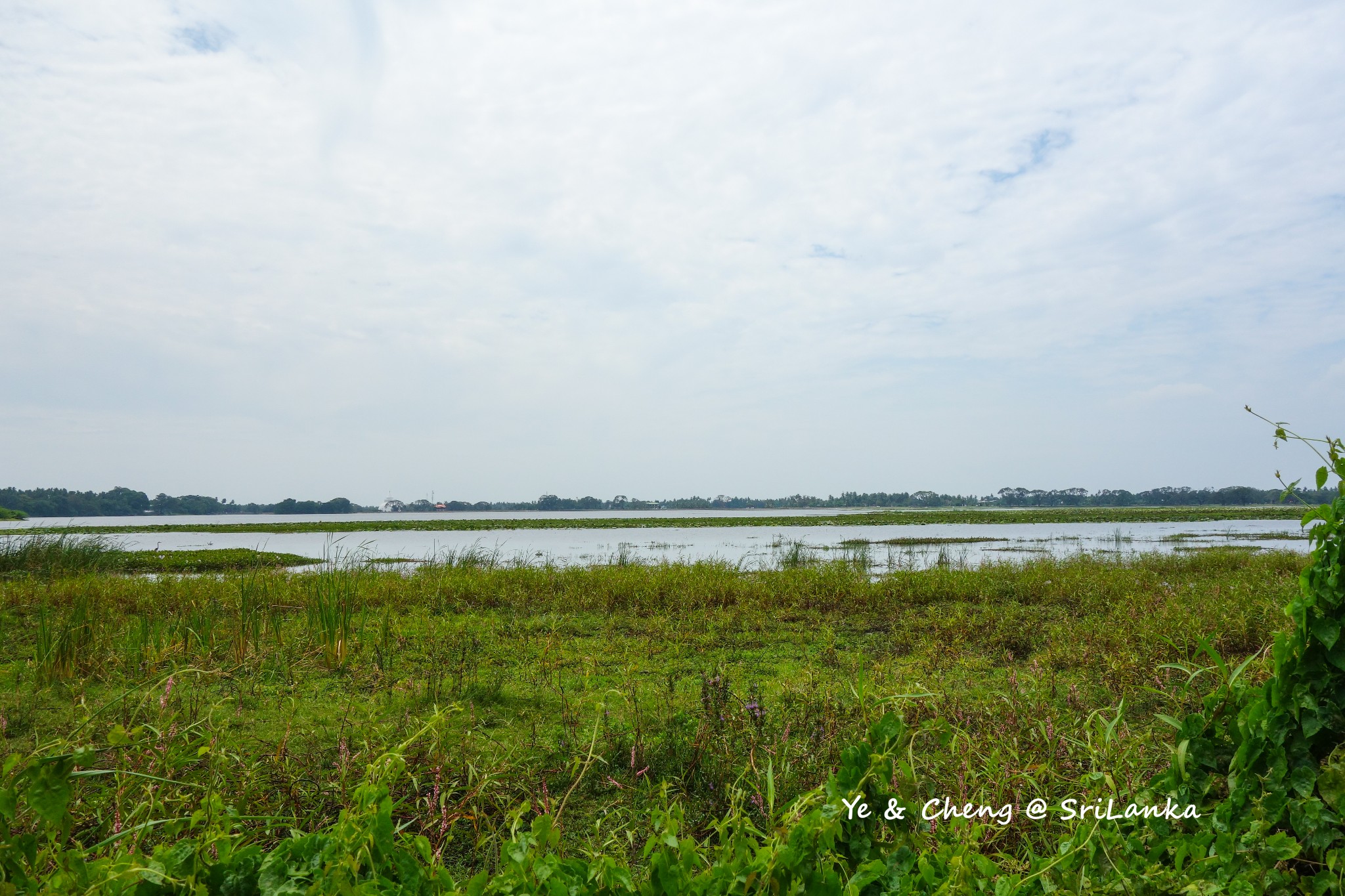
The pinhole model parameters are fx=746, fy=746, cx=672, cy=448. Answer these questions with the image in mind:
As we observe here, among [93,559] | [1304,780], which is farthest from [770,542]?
[1304,780]

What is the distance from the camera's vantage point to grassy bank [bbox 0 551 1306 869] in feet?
9.47

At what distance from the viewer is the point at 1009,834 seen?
266cm

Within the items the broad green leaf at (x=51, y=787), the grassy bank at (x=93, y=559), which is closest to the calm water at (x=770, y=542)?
the grassy bank at (x=93, y=559)

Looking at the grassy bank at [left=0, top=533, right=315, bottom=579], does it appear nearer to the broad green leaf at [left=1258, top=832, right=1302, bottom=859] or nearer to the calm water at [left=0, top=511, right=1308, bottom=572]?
the calm water at [left=0, top=511, right=1308, bottom=572]

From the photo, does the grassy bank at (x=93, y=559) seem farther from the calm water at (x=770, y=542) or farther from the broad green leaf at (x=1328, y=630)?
the broad green leaf at (x=1328, y=630)

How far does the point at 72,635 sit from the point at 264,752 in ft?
9.60

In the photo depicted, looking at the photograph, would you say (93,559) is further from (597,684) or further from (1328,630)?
(1328,630)

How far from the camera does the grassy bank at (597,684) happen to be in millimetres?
2887

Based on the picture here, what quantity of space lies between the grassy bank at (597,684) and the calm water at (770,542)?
3655mm

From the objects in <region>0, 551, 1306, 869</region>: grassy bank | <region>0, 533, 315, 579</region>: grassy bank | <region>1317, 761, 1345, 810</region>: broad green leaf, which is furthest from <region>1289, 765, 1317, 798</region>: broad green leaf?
<region>0, 533, 315, 579</region>: grassy bank

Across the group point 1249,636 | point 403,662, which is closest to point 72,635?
A: point 403,662

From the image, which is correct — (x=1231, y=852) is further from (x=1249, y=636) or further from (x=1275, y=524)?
(x=1275, y=524)

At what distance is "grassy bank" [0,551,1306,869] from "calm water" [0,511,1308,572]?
3.66 metres

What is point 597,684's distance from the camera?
213 inches
